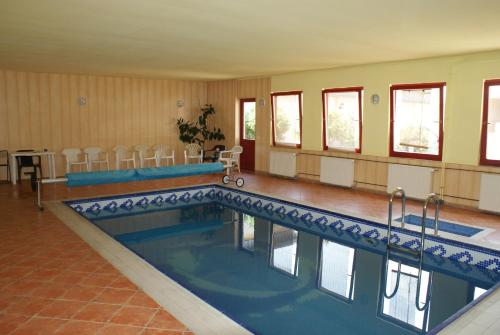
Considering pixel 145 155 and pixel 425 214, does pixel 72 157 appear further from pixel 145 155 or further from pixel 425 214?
pixel 425 214

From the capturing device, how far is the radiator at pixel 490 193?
21.6 feet

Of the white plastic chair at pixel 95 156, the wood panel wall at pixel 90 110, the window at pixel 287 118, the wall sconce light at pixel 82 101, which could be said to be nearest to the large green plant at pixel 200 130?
the wood panel wall at pixel 90 110

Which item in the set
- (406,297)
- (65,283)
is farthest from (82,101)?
(406,297)

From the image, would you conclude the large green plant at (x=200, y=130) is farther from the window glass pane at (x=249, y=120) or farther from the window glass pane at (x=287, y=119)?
the window glass pane at (x=287, y=119)

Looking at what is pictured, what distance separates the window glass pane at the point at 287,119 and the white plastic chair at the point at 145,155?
357 cm

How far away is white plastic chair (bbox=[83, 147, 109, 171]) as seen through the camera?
10852 mm

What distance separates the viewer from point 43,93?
10430mm

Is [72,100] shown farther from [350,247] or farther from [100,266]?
[350,247]

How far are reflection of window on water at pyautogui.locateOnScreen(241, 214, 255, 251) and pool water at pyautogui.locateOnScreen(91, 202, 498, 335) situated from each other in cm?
2

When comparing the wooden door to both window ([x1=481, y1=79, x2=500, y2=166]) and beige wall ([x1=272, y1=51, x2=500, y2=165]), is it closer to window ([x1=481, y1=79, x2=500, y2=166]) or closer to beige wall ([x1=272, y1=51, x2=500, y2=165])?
beige wall ([x1=272, y1=51, x2=500, y2=165])

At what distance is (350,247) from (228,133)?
7.52 meters

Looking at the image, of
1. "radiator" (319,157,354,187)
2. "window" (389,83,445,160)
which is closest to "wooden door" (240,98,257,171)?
"radiator" (319,157,354,187)

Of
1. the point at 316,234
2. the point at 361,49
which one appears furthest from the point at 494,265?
the point at 361,49

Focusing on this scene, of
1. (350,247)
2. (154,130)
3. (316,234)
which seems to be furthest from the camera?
(154,130)
